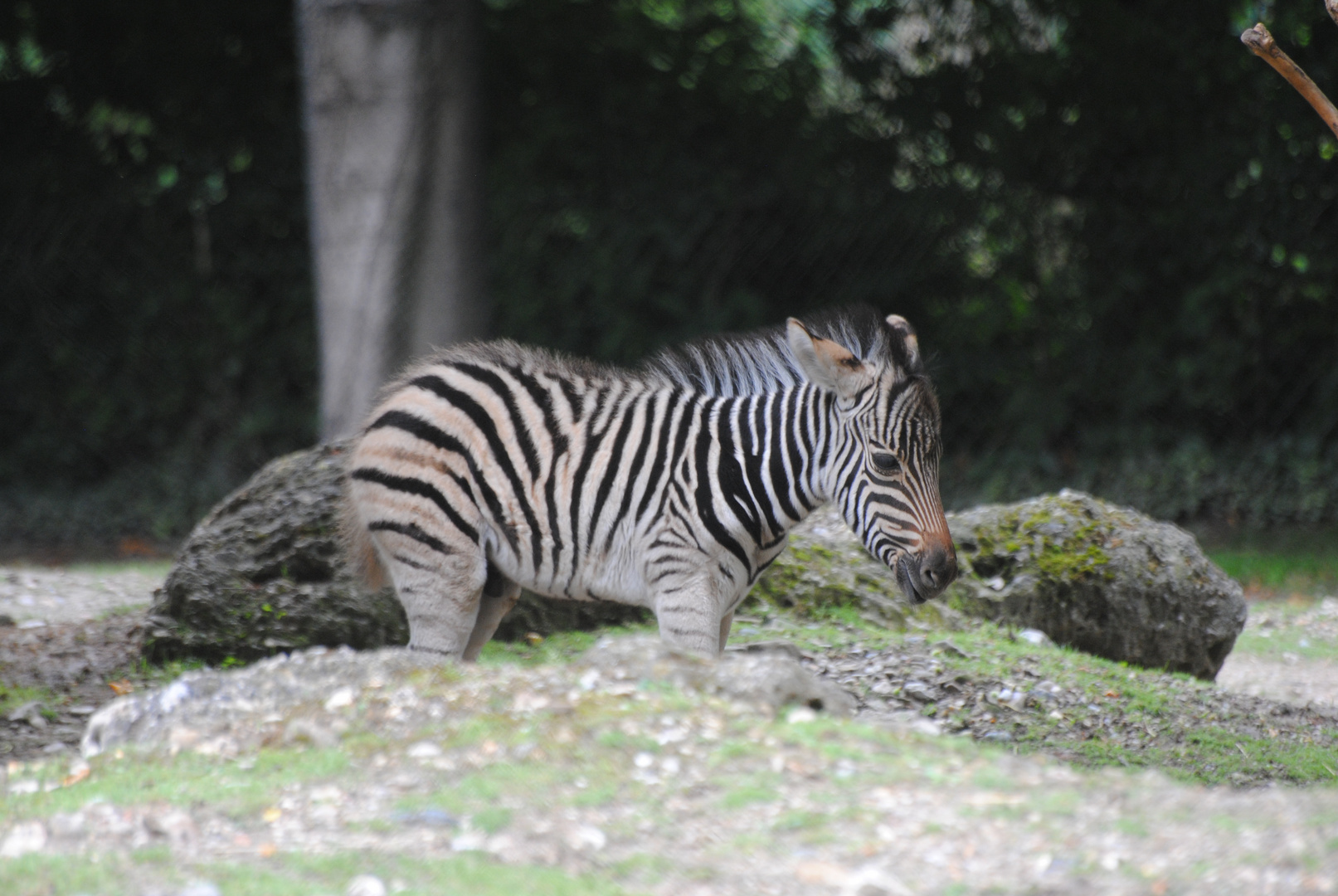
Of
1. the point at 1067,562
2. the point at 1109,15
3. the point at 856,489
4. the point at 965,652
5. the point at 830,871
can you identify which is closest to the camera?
the point at 830,871

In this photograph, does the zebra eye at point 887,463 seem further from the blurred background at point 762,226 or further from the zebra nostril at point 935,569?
the blurred background at point 762,226

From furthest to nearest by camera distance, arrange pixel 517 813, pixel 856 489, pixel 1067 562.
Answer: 1. pixel 1067 562
2. pixel 856 489
3. pixel 517 813

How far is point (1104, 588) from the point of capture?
718 cm

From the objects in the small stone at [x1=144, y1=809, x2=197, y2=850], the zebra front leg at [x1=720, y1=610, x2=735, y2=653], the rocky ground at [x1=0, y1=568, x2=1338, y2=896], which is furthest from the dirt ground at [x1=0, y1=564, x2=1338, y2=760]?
the small stone at [x1=144, y1=809, x2=197, y2=850]

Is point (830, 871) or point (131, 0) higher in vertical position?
point (131, 0)

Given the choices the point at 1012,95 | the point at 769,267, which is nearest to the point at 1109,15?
the point at 1012,95

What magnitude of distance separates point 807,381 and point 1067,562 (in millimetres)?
2978

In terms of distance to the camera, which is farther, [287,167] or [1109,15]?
[287,167]

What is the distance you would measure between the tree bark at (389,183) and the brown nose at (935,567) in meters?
5.18

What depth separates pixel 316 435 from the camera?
12.2 meters

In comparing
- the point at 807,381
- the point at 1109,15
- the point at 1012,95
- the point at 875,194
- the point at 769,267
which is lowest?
the point at 807,381

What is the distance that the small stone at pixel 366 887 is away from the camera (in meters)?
2.81

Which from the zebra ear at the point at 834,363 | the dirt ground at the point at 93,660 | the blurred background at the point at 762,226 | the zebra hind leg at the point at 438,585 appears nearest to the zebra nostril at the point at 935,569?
the zebra ear at the point at 834,363

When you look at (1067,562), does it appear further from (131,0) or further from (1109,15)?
(131,0)
